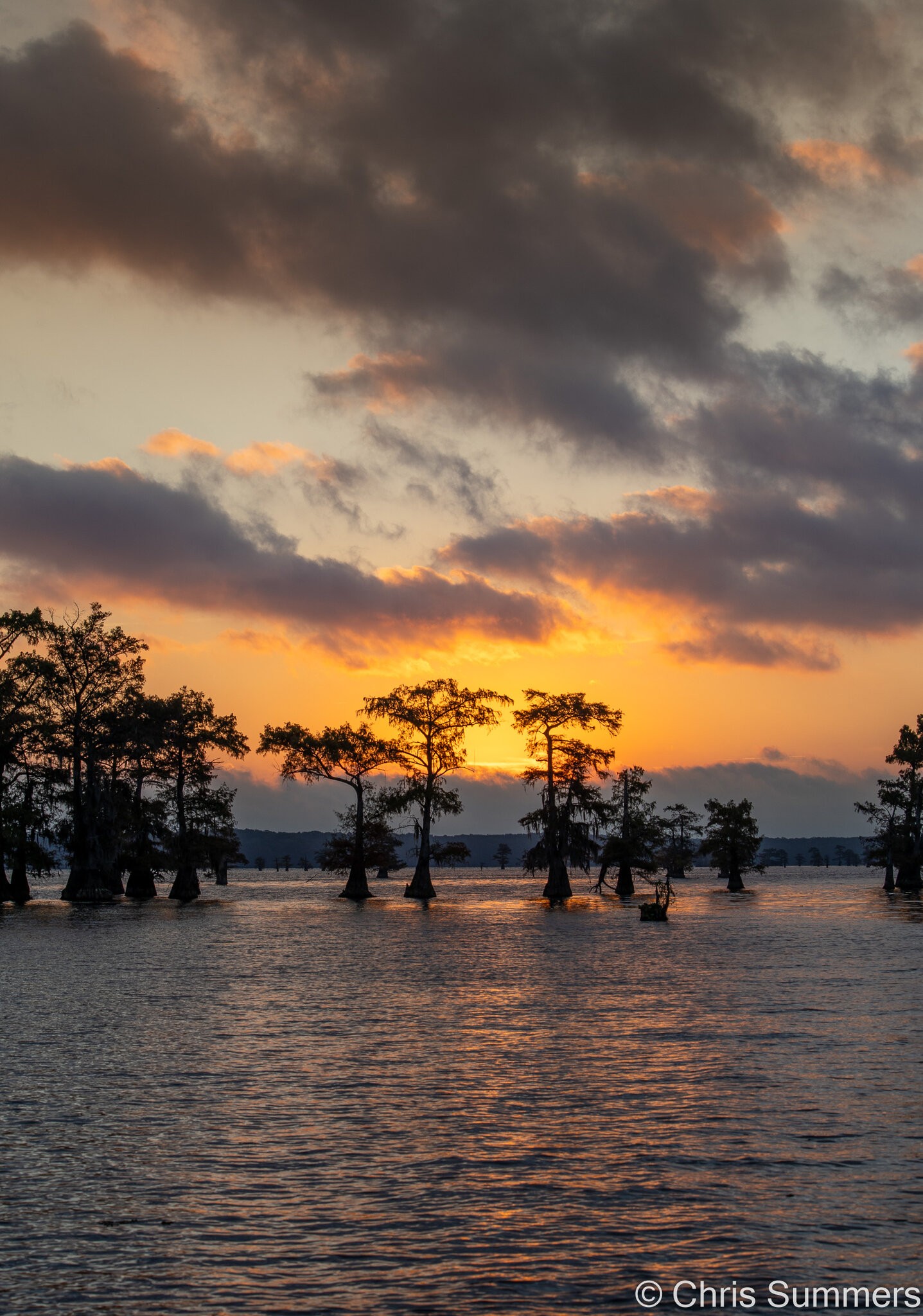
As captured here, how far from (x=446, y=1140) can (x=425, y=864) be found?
287 ft

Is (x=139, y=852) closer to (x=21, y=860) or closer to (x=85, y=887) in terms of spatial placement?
(x=85, y=887)

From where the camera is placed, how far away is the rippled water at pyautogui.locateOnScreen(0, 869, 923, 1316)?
36.0 feet

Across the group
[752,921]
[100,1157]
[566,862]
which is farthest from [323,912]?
[100,1157]

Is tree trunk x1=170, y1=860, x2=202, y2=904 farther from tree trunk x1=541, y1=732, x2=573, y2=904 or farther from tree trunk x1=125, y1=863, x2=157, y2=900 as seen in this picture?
tree trunk x1=541, y1=732, x2=573, y2=904

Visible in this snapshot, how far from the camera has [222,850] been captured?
100m

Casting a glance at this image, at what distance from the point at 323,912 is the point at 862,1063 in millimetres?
73869

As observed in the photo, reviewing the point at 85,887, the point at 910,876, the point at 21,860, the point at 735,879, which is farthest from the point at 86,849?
the point at 735,879

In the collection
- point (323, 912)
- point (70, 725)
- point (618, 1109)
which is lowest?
point (323, 912)

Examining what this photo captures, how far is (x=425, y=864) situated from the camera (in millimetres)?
102750

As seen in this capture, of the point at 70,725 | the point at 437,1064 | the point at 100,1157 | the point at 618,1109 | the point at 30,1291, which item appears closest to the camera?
the point at 30,1291

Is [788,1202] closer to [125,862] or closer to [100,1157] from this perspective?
[100,1157]

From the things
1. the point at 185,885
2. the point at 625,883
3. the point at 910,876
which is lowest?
the point at 910,876

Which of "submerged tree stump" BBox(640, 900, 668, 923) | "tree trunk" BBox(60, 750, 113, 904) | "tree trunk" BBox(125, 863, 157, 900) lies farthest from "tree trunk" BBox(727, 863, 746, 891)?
"tree trunk" BBox(60, 750, 113, 904)

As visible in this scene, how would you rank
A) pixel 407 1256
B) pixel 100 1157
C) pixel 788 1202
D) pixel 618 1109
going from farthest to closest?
pixel 618 1109
pixel 100 1157
pixel 788 1202
pixel 407 1256
